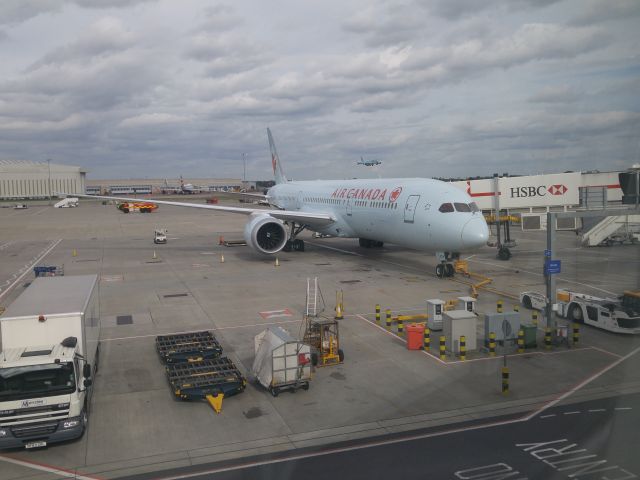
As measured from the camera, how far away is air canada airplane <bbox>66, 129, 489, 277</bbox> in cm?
2683

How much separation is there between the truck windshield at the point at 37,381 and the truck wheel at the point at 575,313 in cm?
1722

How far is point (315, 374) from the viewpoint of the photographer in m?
15.6

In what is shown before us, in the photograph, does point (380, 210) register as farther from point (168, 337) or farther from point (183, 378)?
point (183, 378)

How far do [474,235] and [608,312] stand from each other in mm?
8000

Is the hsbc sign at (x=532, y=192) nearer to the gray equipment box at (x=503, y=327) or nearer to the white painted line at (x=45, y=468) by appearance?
the gray equipment box at (x=503, y=327)

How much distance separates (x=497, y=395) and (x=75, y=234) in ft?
179

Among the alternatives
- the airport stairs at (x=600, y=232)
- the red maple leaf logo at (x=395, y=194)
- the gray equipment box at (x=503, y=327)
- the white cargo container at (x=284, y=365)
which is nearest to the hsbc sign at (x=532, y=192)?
the airport stairs at (x=600, y=232)

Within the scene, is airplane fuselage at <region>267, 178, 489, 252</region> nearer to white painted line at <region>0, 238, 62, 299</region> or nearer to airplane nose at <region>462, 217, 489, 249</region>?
airplane nose at <region>462, 217, 489, 249</region>

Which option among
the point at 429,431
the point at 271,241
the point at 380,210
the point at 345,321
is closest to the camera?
the point at 429,431

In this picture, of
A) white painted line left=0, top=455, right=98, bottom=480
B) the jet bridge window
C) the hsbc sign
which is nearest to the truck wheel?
the jet bridge window

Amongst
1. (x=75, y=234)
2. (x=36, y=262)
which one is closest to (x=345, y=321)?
→ (x=36, y=262)

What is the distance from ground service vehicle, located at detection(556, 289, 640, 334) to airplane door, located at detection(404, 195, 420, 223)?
9.96m

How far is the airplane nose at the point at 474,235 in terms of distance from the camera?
25906mm

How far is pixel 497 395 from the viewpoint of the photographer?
13.8 metres
